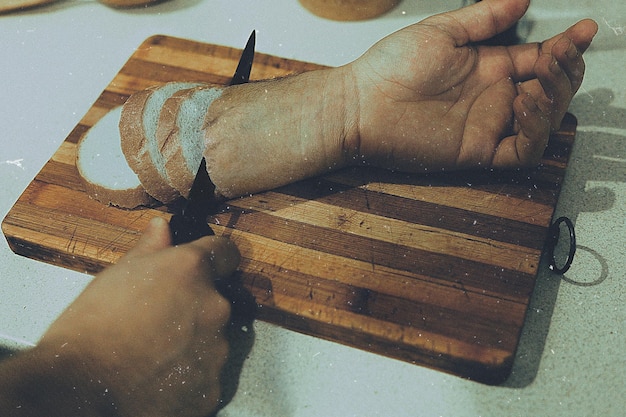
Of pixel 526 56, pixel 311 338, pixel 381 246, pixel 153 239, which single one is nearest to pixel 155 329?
pixel 153 239

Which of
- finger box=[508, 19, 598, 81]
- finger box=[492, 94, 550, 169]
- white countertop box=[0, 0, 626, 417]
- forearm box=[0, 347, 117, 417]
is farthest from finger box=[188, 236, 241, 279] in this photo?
finger box=[508, 19, 598, 81]

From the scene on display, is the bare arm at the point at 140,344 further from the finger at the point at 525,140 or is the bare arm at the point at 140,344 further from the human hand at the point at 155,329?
the finger at the point at 525,140

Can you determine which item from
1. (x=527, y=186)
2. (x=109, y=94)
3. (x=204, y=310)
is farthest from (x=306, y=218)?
(x=109, y=94)

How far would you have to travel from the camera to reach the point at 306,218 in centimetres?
112

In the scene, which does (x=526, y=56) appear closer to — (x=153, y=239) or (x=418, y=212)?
(x=418, y=212)

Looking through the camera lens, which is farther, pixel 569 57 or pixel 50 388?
pixel 569 57

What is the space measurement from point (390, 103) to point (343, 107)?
0.28 feet

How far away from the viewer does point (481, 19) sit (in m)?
1.13

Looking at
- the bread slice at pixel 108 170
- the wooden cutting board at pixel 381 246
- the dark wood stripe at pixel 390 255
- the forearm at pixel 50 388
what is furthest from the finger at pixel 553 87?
the forearm at pixel 50 388

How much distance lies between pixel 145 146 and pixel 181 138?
0.06 meters

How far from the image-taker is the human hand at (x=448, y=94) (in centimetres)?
111

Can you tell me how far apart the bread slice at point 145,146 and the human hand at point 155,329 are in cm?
11

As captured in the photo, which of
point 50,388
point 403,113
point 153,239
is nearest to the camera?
point 50,388

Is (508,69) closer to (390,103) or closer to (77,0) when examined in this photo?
(390,103)
